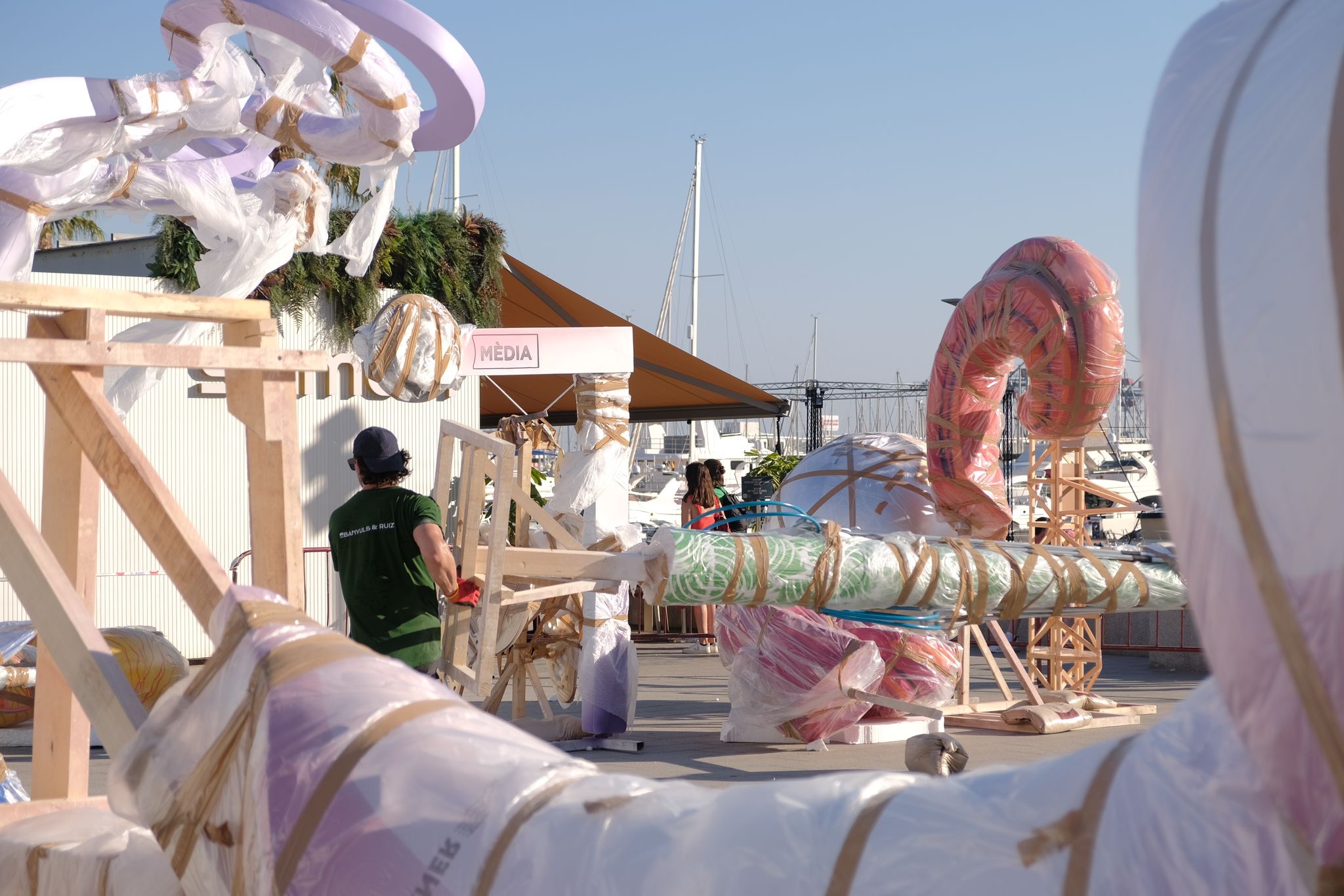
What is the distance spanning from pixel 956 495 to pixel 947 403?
2.15 feet

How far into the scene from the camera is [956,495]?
26.5 ft

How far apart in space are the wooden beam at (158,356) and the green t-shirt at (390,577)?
2250 mm

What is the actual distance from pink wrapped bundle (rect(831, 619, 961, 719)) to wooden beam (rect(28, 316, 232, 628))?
5541mm

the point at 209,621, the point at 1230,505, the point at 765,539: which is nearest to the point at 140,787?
the point at 209,621

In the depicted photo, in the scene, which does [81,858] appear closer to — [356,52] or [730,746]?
[356,52]

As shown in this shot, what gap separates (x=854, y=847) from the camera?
4.17 ft

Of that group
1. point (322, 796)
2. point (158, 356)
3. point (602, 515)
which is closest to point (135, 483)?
point (158, 356)

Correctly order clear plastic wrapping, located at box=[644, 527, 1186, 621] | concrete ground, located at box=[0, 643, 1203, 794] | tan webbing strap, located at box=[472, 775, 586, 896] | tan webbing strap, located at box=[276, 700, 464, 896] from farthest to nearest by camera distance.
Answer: concrete ground, located at box=[0, 643, 1203, 794]
clear plastic wrapping, located at box=[644, 527, 1186, 621]
tan webbing strap, located at box=[276, 700, 464, 896]
tan webbing strap, located at box=[472, 775, 586, 896]

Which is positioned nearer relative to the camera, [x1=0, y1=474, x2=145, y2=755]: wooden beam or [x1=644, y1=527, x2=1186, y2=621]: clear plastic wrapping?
[x1=0, y1=474, x2=145, y2=755]: wooden beam

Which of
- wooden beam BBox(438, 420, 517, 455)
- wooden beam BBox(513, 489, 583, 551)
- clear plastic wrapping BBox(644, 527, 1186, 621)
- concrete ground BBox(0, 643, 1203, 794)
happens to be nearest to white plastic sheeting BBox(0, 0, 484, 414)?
wooden beam BBox(438, 420, 517, 455)

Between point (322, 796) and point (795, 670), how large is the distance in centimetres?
607

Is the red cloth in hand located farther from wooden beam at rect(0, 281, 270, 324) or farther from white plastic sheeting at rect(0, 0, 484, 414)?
wooden beam at rect(0, 281, 270, 324)

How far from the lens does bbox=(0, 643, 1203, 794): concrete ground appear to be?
6.82m

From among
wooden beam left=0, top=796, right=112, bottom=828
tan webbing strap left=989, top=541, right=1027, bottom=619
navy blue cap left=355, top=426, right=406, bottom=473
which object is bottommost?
wooden beam left=0, top=796, right=112, bottom=828
